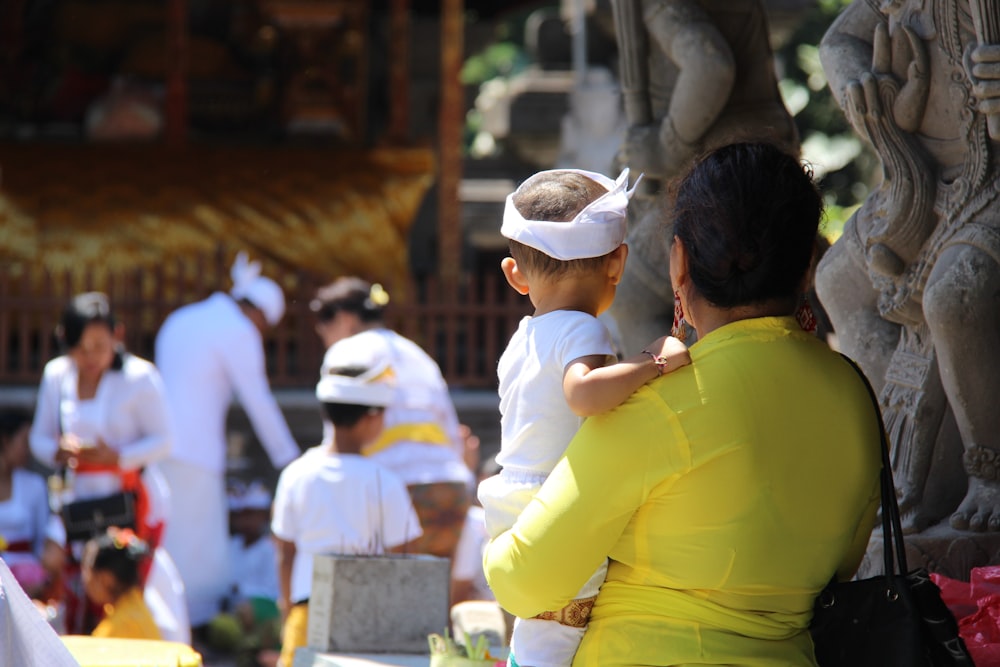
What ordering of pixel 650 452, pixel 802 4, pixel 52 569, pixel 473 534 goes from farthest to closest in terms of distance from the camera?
pixel 802 4, pixel 52 569, pixel 473 534, pixel 650 452

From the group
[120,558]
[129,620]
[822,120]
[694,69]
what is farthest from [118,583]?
[822,120]

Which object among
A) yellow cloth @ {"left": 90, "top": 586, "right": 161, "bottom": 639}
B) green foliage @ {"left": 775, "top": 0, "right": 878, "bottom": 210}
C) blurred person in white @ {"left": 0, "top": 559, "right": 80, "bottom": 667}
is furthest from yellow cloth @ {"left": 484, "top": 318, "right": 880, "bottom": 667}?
green foliage @ {"left": 775, "top": 0, "right": 878, "bottom": 210}

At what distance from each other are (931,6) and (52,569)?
530 cm

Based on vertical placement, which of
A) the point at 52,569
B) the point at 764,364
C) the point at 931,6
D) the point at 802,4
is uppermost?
the point at 802,4

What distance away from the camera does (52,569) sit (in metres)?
7.50

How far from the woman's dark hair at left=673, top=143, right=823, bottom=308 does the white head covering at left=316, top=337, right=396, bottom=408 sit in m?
2.92

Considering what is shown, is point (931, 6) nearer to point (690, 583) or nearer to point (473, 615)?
point (690, 583)

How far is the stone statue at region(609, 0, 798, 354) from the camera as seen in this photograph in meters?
4.68

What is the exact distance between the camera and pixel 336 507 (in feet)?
16.2

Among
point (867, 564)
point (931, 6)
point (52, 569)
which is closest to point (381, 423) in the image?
point (867, 564)

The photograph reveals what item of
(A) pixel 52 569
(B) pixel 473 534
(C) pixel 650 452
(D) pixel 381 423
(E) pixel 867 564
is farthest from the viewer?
(A) pixel 52 569

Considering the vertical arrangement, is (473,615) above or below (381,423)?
below

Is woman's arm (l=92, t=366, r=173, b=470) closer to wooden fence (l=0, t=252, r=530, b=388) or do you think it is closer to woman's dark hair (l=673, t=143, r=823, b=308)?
wooden fence (l=0, t=252, r=530, b=388)

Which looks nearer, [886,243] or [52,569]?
[886,243]
